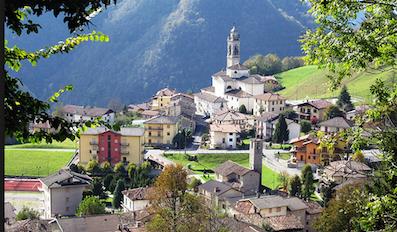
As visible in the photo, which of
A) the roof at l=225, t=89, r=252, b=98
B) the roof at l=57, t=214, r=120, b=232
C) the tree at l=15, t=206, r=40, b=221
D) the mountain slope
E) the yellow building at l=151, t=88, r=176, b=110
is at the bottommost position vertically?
the tree at l=15, t=206, r=40, b=221

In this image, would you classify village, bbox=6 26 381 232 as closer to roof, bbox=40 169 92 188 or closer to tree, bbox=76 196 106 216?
roof, bbox=40 169 92 188

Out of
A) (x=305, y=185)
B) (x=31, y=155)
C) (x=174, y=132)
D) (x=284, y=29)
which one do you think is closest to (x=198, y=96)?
(x=174, y=132)

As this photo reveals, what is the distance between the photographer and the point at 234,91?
5678cm

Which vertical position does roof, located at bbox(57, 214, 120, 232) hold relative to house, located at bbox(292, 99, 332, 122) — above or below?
below

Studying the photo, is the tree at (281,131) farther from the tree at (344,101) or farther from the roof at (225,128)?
the tree at (344,101)

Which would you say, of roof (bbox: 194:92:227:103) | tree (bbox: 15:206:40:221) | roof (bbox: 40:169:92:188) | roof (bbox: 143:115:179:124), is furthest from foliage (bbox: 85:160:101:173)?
roof (bbox: 194:92:227:103)

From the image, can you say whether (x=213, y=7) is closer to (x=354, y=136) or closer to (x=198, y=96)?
(x=198, y=96)

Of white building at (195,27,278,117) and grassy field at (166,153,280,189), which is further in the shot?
white building at (195,27,278,117)

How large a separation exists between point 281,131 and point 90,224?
22905 millimetres

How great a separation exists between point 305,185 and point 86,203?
35.8 ft

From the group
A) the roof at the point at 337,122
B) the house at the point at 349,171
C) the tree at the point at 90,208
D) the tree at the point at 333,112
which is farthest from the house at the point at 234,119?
the tree at the point at 90,208

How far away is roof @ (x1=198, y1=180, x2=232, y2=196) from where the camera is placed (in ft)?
93.6

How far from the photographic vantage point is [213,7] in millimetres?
119688

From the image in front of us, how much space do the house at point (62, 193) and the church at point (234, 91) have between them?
2423 centimetres
